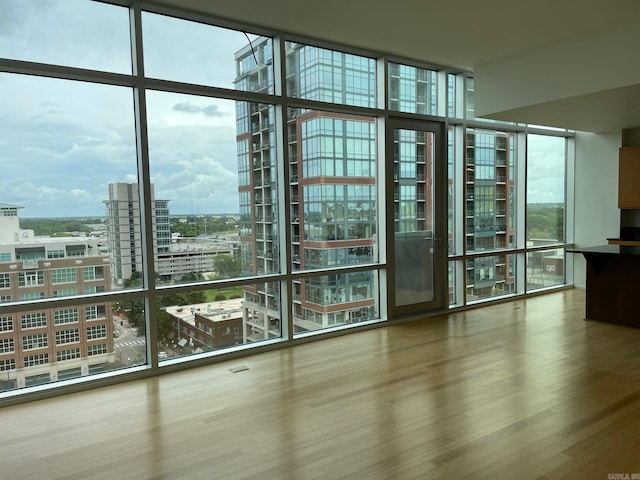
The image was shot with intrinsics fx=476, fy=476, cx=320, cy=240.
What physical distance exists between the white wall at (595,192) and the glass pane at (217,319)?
19.7ft

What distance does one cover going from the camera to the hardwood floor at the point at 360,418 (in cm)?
276

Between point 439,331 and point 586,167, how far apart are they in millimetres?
4647

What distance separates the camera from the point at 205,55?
4.71 metres

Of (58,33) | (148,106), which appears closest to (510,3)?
(148,106)

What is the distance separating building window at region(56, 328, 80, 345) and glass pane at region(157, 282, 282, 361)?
0.71 metres

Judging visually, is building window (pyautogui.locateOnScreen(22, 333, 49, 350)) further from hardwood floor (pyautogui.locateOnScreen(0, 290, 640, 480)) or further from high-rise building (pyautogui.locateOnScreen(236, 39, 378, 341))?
high-rise building (pyautogui.locateOnScreen(236, 39, 378, 341))

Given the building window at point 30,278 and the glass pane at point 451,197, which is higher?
the glass pane at point 451,197

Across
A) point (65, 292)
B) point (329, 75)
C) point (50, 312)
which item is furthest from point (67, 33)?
point (329, 75)

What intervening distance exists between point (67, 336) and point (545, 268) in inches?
290

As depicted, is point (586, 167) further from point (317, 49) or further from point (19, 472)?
point (19, 472)

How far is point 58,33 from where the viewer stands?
394 centimetres

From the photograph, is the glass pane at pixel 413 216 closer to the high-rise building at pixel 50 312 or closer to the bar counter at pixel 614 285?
the bar counter at pixel 614 285

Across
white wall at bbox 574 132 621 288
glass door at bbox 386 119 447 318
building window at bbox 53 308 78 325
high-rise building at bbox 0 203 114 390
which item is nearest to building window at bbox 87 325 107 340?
high-rise building at bbox 0 203 114 390

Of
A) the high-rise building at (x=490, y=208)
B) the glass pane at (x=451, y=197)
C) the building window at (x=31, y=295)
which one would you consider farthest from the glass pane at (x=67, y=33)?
the high-rise building at (x=490, y=208)
